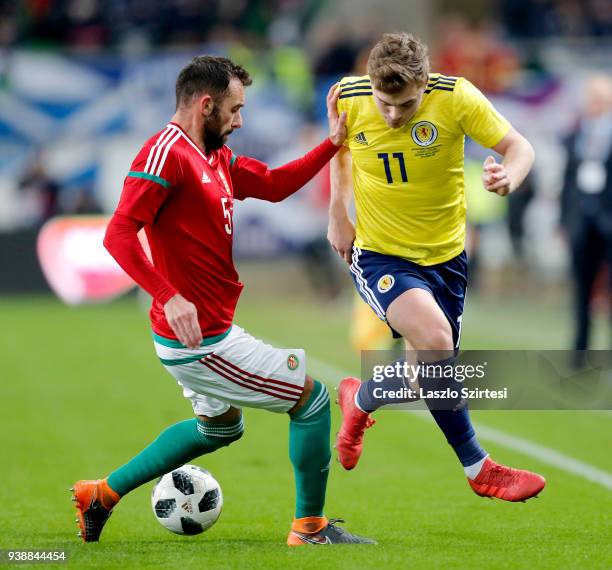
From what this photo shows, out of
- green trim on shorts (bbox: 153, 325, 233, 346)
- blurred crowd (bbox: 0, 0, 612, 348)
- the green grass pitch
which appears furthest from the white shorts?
blurred crowd (bbox: 0, 0, 612, 348)

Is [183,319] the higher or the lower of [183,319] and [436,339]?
the higher

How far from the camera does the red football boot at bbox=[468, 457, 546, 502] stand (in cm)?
583

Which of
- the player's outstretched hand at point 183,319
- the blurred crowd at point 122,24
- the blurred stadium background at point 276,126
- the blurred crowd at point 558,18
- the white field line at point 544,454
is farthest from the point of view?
the blurred crowd at point 558,18

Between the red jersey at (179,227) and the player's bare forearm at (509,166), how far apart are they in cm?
114

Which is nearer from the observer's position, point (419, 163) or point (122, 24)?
point (419, 163)

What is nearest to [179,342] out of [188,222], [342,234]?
[188,222]

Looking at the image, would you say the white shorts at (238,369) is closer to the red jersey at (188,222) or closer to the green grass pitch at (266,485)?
the red jersey at (188,222)

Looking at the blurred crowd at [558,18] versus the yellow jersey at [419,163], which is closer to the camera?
the yellow jersey at [419,163]

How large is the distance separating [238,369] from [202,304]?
1.05ft

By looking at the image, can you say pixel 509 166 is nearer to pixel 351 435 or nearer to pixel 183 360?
pixel 351 435

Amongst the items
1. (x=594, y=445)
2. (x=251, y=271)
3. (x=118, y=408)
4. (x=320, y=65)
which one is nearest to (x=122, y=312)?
(x=251, y=271)

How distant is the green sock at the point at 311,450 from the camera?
225 inches

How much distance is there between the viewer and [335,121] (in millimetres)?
6230

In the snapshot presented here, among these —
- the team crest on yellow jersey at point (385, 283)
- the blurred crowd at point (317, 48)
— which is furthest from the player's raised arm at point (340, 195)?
the blurred crowd at point (317, 48)
